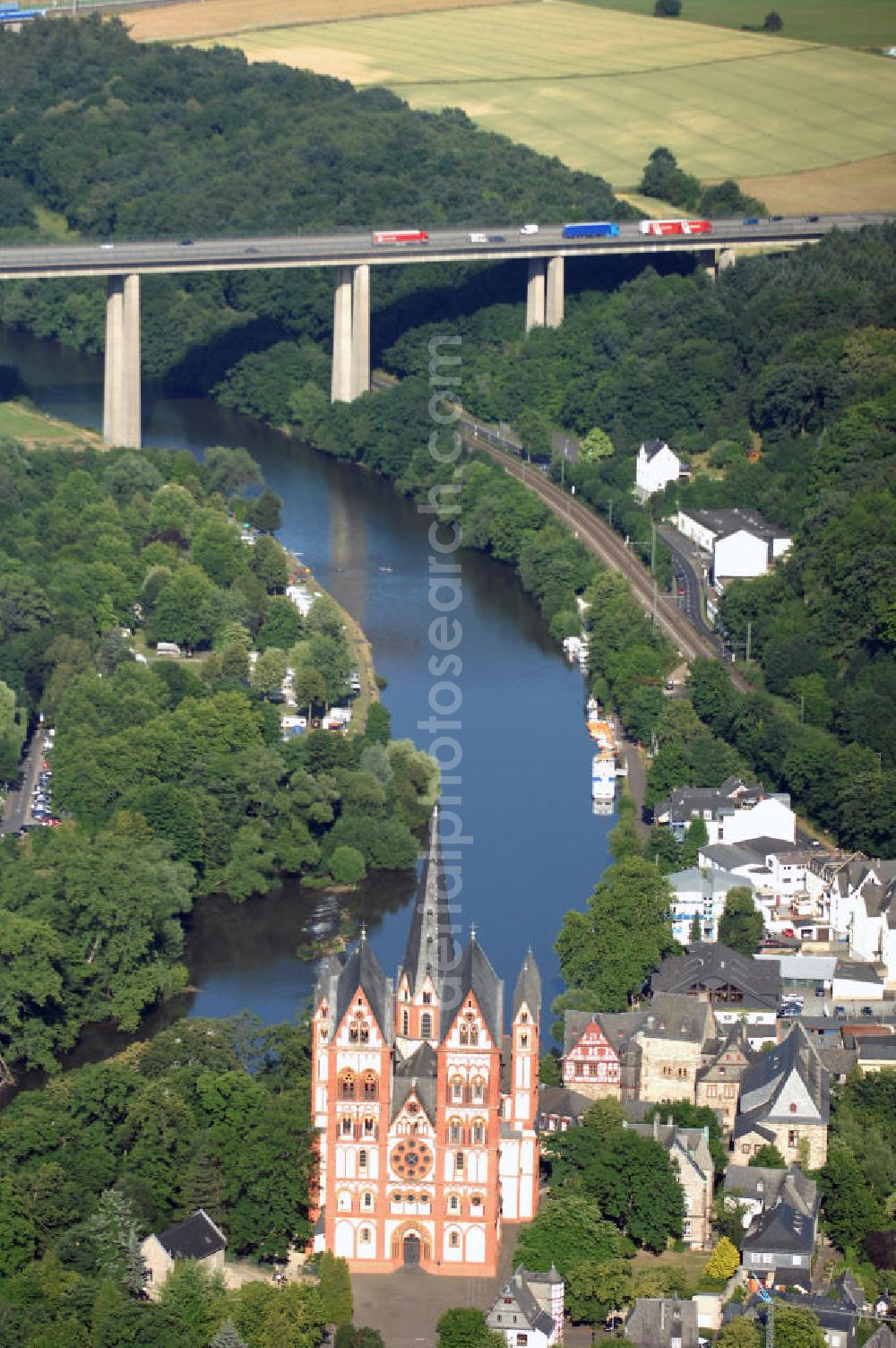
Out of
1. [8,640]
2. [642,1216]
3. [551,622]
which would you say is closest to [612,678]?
[551,622]

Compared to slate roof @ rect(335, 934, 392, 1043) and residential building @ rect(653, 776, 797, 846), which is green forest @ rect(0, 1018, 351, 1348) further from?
residential building @ rect(653, 776, 797, 846)

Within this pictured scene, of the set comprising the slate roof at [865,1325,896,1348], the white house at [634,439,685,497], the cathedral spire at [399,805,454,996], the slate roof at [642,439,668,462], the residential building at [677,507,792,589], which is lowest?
the slate roof at [865,1325,896,1348]

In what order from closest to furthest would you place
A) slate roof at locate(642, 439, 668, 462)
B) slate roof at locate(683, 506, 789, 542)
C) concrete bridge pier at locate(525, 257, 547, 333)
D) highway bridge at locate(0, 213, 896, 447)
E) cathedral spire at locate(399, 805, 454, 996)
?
1. cathedral spire at locate(399, 805, 454, 996)
2. slate roof at locate(683, 506, 789, 542)
3. slate roof at locate(642, 439, 668, 462)
4. highway bridge at locate(0, 213, 896, 447)
5. concrete bridge pier at locate(525, 257, 547, 333)

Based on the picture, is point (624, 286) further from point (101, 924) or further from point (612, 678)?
point (101, 924)

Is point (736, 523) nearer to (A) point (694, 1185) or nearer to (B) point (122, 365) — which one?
(B) point (122, 365)

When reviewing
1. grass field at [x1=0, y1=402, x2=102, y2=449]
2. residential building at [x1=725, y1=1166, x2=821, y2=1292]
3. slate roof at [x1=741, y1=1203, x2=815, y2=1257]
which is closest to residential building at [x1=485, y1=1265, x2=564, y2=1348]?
residential building at [x1=725, y1=1166, x2=821, y2=1292]

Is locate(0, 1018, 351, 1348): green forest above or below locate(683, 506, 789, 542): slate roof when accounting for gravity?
below

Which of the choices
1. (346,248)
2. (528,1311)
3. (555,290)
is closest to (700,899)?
(528,1311)

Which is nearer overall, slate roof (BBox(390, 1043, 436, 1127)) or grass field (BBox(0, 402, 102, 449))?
slate roof (BBox(390, 1043, 436, 1127))
